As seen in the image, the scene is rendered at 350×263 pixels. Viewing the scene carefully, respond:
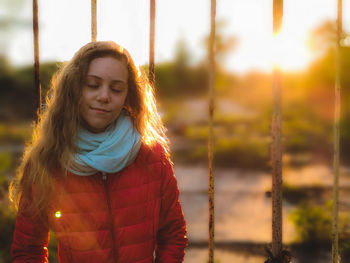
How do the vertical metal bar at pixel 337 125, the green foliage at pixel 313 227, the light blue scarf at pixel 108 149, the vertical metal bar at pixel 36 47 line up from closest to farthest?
the light blue scarf at pixel 108 149
the vertical metal bar at pixel 337 125
the vertical metal bar at pixel 36 47
the green foliage at pixel 313 227

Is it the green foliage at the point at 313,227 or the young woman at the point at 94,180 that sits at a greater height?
the young woman at the point at 94,180

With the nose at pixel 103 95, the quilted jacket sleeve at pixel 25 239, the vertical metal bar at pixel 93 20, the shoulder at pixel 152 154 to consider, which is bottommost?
the quilted jacket sleeve at pixel 25 239

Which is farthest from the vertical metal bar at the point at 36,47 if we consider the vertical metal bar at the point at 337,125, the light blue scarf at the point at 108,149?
the vertical metal bar at the point at 337,125

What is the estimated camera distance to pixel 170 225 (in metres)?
1.55

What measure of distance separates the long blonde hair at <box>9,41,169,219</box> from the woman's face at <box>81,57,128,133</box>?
0.03 m

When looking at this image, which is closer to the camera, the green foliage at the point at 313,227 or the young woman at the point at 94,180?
the young woman at the point at 94,180

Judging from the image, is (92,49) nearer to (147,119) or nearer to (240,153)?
(147,119)

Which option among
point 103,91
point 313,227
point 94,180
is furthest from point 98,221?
point 313,227

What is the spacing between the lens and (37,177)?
1.41 metres

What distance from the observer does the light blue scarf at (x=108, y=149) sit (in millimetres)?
1379

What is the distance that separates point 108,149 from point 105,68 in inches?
12.7

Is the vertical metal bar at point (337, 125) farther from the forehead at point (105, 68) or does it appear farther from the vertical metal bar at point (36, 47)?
the vertical metal bar at point (36, 47)

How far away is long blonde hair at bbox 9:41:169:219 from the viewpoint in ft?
4.62

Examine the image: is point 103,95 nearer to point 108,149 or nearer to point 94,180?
point 108,149
